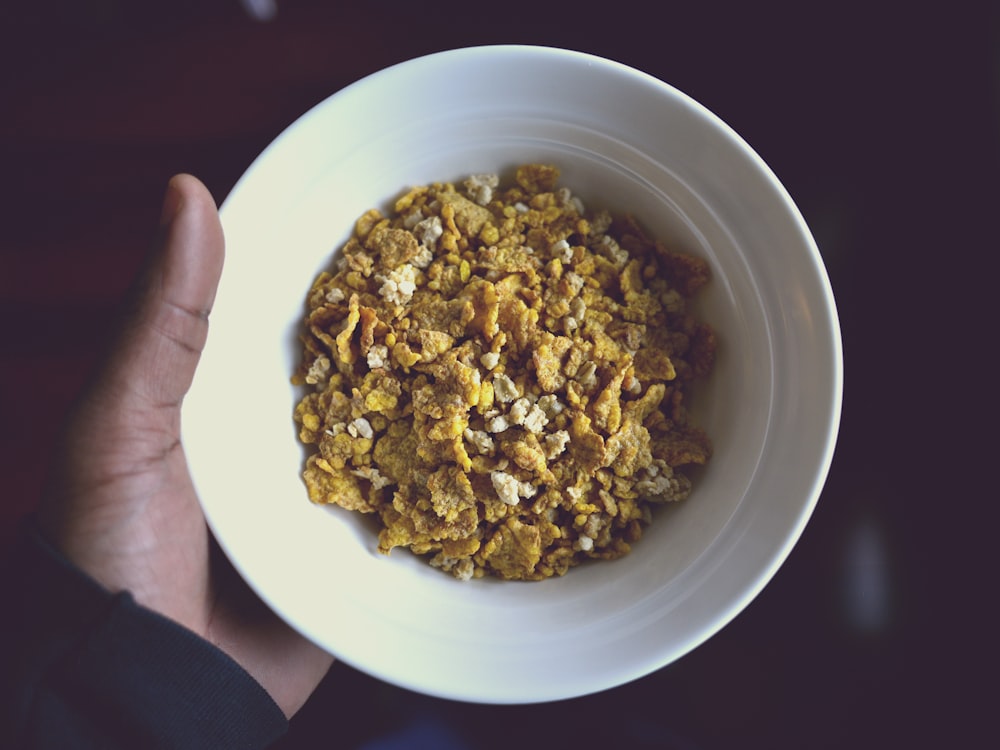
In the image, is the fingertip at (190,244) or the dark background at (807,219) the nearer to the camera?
the fingertip at (190,244)

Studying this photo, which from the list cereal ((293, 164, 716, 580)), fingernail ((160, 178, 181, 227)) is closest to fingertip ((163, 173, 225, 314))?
fingernail ((160, 178, 181, 227))

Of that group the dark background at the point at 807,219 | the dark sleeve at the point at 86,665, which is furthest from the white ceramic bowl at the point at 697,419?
the dark background at the point at 807,219

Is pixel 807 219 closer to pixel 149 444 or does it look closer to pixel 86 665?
pixel 149 444

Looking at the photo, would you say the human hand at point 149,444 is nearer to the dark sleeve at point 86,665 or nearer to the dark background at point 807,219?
the dark sleeve at point 86,665

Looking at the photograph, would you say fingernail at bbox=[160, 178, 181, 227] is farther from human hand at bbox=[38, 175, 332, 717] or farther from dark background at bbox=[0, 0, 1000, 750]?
dark background at bbox=[0, 0, 1000, 750]

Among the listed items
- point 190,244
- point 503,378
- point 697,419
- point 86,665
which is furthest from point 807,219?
point 86,665

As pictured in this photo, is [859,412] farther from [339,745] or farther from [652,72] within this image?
[339,745]
